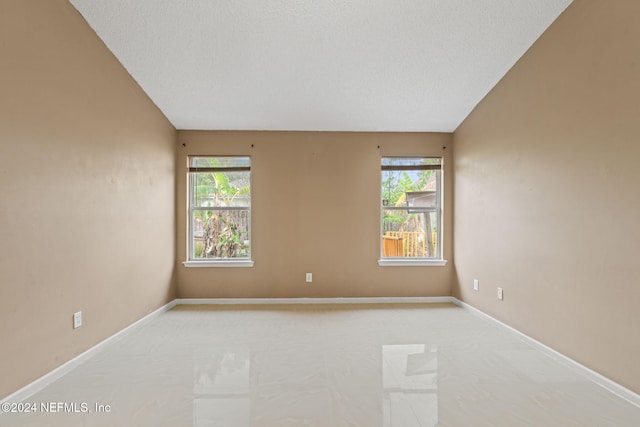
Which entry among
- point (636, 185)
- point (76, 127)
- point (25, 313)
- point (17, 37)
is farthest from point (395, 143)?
point (25, 313)

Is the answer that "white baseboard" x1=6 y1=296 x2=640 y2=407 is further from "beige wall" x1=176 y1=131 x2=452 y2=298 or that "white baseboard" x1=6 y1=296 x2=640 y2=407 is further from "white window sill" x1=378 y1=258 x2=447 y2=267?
"white window sill" x1=378 y1=258 x2=447 y2=267

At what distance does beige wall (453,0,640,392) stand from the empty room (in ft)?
0.05

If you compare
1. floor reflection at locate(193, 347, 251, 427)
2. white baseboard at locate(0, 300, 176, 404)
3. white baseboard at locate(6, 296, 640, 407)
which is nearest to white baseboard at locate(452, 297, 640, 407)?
white baseboard at locate(6, 296, 640, 407)

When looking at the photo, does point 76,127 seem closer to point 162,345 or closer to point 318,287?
point 162,345

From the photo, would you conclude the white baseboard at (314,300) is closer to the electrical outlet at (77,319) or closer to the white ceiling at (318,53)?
the electrical outlet at (77,319)

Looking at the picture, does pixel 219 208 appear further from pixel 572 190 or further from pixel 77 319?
pixel 572 190

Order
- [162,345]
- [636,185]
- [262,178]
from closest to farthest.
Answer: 1. [636,185]
2. [162,345]
3. [262,178]

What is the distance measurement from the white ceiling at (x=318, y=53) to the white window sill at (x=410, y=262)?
1830mm

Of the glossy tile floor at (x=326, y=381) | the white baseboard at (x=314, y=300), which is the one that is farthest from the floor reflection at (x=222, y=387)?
the white baseboard at (x=314, y=300)

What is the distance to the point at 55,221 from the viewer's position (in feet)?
7.76

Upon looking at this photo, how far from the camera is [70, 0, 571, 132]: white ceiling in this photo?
8.50ft

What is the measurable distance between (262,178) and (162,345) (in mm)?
2290

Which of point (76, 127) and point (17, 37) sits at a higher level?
point (17, 37)

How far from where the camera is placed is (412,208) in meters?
4.58
